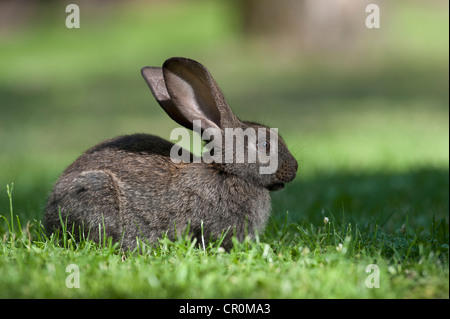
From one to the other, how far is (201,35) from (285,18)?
579cm

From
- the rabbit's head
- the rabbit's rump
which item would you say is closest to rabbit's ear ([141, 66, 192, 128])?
the rabbit's head

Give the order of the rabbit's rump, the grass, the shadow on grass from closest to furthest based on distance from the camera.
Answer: the grass, the rabbit's rump, the shadow on grass

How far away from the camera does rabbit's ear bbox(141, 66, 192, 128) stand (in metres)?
5.02

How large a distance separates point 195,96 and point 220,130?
12.4 inches

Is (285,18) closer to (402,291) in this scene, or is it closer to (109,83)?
(109,83)

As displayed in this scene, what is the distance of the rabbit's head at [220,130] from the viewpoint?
489 centimetres

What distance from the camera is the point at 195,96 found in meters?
4.99

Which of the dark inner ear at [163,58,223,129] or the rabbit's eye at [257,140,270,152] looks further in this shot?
the rabbit's eye at [257,140,270,152]

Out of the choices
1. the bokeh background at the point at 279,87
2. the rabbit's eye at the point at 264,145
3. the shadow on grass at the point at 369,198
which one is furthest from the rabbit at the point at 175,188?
the bokeh background at the point at 279,87

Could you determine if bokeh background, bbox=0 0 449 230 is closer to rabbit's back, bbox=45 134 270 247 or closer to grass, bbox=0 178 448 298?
rabbit's back, bbox=45 134 270 247

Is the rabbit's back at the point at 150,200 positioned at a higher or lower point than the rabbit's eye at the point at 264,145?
lower

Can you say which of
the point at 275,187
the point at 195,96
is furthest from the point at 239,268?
the point at 195,96

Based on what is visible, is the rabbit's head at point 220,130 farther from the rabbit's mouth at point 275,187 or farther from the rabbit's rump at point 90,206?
the rabbit's rump at point 90,206
